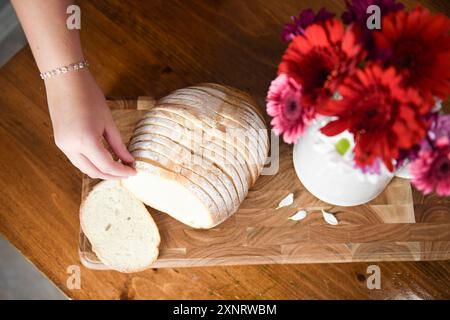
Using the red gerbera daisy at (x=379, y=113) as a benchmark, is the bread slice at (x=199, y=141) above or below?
above

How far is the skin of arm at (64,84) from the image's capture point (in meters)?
0.93

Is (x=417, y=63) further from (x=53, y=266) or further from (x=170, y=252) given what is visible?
(x=53, y=266)

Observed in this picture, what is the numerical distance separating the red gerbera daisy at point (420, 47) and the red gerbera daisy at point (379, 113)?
1.5 inches

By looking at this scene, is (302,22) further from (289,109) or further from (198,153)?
(198,153)

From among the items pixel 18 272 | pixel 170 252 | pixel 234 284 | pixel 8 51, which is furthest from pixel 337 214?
pixel 18 272

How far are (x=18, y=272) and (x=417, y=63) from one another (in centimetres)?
182

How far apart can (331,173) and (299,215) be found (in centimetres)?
18

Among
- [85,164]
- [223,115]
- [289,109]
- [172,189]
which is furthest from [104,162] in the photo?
[289,109]

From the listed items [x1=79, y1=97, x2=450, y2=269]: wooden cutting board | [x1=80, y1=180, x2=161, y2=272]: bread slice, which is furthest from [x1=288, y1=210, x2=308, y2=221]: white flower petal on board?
[x1=80, y1=180, x2=161, y2=272]: bread slice

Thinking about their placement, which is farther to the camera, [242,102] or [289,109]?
[242,102]

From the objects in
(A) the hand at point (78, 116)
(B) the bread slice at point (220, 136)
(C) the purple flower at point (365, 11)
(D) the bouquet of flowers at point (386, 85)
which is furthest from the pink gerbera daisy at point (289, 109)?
(A) the hand at point (78, 116)

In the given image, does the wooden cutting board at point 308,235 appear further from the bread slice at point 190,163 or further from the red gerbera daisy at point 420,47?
the red gerbera daisy at point 420,47

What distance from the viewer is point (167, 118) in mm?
1044

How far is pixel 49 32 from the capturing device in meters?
0.93
